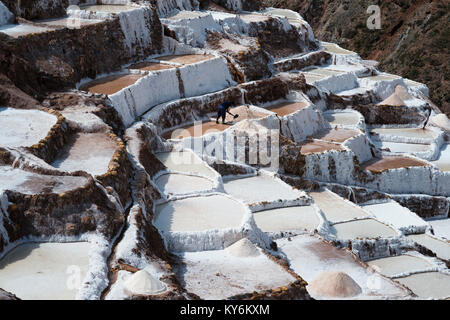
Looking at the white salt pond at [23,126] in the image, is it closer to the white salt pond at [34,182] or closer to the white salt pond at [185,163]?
the white salt pond at [34,182]

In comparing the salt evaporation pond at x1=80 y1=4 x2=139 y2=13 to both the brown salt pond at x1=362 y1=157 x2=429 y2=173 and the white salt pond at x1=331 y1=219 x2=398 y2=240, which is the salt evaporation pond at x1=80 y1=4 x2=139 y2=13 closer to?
the brown salt pond at x1=362 y1=157 x2=429 y2=173

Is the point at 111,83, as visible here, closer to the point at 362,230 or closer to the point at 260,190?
the point at 260,190

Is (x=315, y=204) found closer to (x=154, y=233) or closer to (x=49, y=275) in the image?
(x=154, y=233)

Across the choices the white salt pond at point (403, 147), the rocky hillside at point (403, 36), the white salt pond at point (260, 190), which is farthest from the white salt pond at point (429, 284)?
the rocky hillside at point (403, 36)

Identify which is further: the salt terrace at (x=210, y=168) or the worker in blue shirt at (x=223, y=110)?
the worker in blue shirt at (x=223, y=110)
